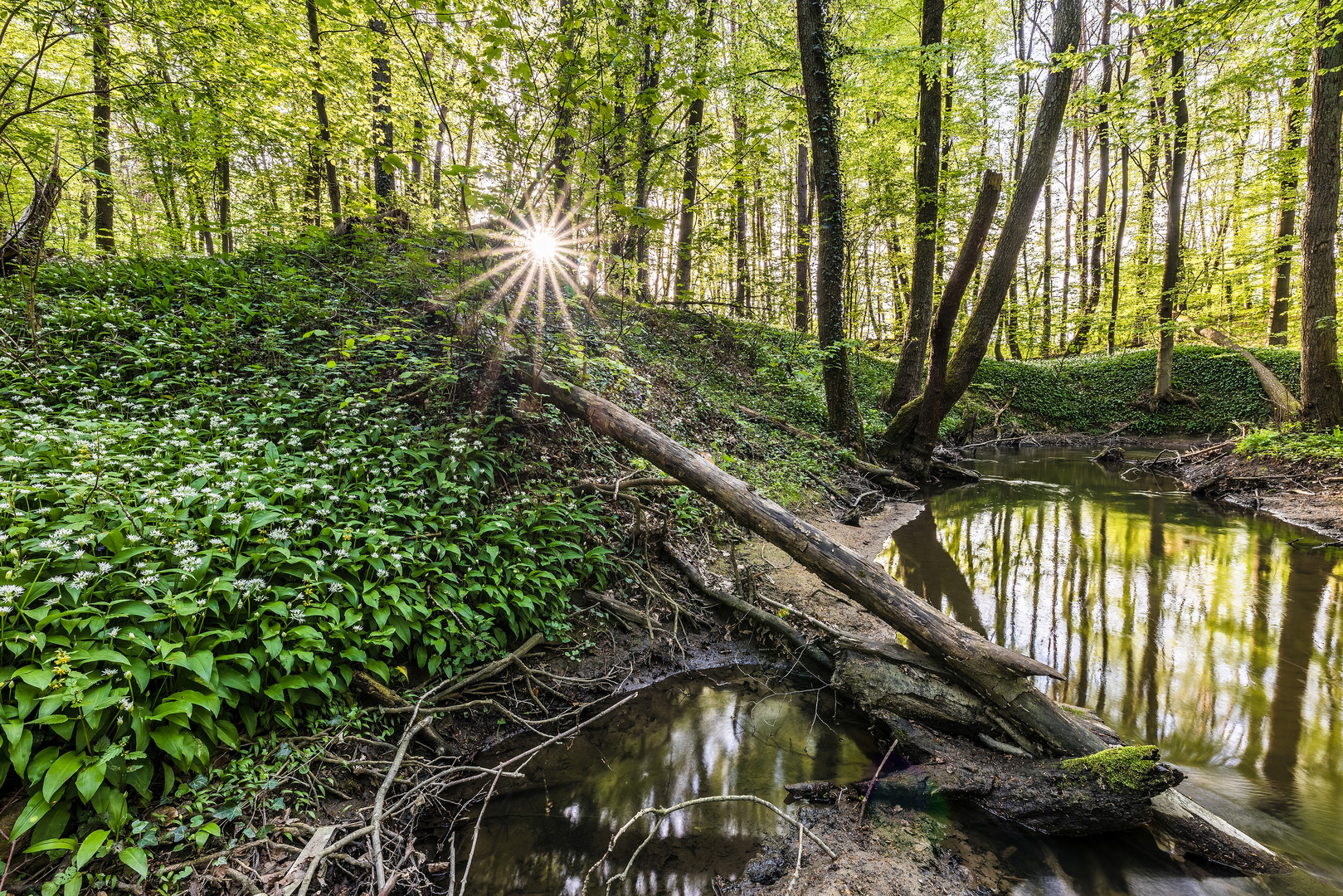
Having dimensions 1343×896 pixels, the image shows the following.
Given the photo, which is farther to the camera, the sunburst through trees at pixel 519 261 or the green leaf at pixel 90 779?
the sunburst through trees at pixel 519 261

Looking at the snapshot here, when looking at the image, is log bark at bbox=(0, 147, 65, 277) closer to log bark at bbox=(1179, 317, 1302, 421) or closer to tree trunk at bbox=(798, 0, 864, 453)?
tree trunk at bbox=(798, 0, 864, 453)

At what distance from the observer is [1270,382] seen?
12297 mm

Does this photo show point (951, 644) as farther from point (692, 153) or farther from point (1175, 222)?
point (1175, 222)

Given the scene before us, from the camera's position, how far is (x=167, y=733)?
2.25m

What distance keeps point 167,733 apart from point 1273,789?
633 centimetres

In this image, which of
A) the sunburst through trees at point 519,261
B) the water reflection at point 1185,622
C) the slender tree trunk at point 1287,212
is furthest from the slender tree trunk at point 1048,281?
the sunburst through trees at point 519,261

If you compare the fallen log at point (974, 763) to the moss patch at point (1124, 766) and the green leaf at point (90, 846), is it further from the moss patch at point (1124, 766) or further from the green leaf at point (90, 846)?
the green leaf at point (90, 846)

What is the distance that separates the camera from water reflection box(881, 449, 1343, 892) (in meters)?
3.41

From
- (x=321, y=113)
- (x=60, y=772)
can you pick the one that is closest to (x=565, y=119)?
(x=60, y=772)

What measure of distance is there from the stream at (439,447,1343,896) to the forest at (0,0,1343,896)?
A: 0.03 m

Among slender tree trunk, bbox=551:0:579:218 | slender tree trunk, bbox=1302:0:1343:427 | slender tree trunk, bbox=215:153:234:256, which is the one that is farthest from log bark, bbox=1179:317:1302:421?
slender tree trunk, bbox=215:153:234:256

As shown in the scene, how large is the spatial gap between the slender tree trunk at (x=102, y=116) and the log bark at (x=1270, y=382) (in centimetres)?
1968

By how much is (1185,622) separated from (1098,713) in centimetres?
251

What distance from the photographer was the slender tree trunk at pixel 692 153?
4.80 m
